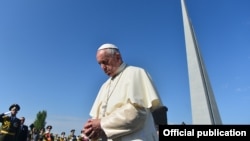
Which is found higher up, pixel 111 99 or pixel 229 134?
pixel 111 99

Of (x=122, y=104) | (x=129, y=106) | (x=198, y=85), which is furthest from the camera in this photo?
(x=198, y=85)

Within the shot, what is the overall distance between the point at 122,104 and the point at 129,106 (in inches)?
5.2

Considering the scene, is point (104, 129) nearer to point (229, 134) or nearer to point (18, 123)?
point (229, 134)

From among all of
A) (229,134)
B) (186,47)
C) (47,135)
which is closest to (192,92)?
(186,47)

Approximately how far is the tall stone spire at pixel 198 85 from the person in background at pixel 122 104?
14176 millimetres

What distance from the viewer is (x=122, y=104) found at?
1914 millimetres

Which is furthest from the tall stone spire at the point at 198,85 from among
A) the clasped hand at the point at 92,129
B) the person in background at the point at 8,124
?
the clasped hand at the point at 92,129

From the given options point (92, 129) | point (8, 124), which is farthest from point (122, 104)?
point (8, 124)

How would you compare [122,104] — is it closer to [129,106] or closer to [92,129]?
[129,106]

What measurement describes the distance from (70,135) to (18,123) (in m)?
7.00

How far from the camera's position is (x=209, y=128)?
8.14 feet

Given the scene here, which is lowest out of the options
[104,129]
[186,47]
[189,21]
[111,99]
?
[104,129]

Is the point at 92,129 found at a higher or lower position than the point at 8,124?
lower

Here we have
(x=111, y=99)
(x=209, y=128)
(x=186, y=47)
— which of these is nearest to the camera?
(x=111, y=99)
